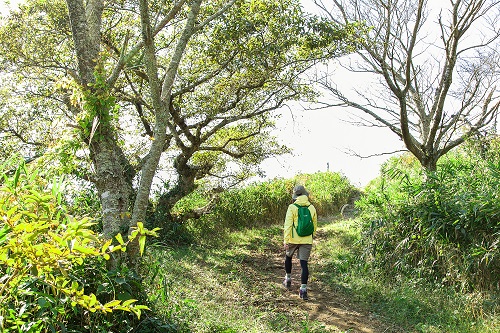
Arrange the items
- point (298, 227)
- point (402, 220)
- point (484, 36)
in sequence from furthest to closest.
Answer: point (484, 36) → point (402, 220) → point (298, 227)

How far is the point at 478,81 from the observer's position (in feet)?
33.3

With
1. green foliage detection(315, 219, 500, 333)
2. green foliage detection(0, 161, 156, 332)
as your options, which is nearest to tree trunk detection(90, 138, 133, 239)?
green foliage detection(0, 161, 156, 332)

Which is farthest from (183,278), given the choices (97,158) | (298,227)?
(97,158)

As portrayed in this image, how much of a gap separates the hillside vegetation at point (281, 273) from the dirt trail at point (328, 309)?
19 mm

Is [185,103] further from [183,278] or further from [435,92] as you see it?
[435,92]

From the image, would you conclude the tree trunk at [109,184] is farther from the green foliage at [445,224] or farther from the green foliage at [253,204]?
the green foliage at [253,204]

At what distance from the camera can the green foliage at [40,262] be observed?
9.83 feet

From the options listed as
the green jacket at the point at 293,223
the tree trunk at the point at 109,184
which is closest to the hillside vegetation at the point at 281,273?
the tree trunk at the point at 109,184

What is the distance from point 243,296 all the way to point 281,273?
Result: 2.27 m

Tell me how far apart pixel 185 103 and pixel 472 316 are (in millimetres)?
7203

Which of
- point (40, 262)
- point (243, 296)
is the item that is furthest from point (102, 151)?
point (243, 296)

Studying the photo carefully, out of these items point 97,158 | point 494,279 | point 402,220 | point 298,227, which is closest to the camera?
point 97,158

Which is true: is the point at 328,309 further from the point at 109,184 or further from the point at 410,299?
the point at 109,184

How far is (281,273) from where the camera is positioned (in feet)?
30.5
